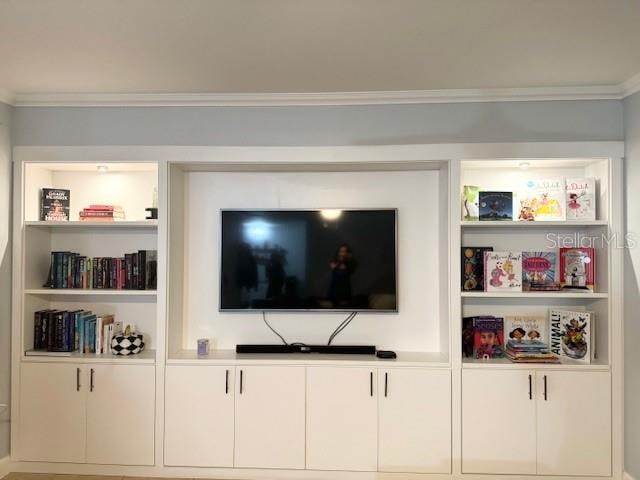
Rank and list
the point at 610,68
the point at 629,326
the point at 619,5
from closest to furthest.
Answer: the point at 619,5 < the point at 610,68 < the point at 629,326

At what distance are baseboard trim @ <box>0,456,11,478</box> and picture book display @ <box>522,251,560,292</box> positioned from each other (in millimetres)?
3534

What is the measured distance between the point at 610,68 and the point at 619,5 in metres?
0.78

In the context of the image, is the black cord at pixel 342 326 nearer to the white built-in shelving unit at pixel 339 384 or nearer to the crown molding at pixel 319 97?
the white built-in shelving unit at pixel 339 384

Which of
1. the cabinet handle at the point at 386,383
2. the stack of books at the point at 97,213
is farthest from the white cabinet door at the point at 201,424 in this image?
the stack of books at the point at 97,213

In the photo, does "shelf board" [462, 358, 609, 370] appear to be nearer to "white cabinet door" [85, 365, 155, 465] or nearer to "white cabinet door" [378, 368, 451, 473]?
"white cabinet door" [378, 368, 451, 473]

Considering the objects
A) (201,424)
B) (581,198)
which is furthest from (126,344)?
(581,198)

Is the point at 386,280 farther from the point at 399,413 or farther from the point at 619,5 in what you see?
the point at 619,5

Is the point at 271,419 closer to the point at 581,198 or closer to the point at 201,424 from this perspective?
the point at 201,424

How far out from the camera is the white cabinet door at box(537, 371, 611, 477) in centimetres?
282

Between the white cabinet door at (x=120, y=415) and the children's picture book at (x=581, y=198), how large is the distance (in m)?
2.91

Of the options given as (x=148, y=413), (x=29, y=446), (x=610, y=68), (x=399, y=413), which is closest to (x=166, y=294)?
(x=148, y=413)

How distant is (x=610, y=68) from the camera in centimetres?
260

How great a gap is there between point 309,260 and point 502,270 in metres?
1.27

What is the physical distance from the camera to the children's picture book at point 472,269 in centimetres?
300
